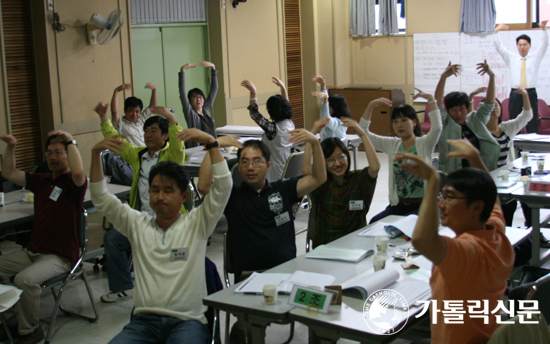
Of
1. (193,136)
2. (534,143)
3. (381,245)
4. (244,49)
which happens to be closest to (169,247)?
(193,136)

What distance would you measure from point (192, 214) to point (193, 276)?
1.02 feet

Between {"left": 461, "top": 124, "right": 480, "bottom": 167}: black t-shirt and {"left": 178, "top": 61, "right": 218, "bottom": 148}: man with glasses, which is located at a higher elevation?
{"left": 178, "top": 61, "right": 218, "bottom": 148}: man with glasses

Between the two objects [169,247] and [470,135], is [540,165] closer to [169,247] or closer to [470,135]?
[470,135]

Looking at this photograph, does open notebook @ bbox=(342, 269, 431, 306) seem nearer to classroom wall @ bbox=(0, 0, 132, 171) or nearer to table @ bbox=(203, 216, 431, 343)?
table @ bbox=(203, 216, 431, 343)

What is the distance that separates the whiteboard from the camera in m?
9.39

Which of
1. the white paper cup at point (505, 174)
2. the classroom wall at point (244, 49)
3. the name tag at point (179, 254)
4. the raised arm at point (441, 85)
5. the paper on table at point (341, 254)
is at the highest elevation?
the classroom wall at point (244, 49)

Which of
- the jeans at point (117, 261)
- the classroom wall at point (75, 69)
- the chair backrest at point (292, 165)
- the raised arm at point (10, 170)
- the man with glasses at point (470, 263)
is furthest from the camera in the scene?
the classroom wall at point (75, 69)

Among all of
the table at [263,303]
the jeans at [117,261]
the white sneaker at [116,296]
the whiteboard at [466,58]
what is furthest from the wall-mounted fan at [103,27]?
the whiteboard at [466,58]

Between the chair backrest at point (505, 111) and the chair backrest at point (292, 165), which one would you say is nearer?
the chair backrest at point (292, 165)

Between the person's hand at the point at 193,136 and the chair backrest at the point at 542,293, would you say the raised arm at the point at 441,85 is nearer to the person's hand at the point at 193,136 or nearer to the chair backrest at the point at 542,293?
the person's hand at the point at 193,136

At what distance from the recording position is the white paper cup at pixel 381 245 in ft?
10.5

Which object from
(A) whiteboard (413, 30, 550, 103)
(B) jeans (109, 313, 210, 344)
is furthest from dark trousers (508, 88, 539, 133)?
(B) jeans (109, 313, 210, 344)

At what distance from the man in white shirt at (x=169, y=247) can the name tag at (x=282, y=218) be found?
484 millimetres

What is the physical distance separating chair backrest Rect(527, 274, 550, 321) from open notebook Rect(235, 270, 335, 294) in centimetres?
86
